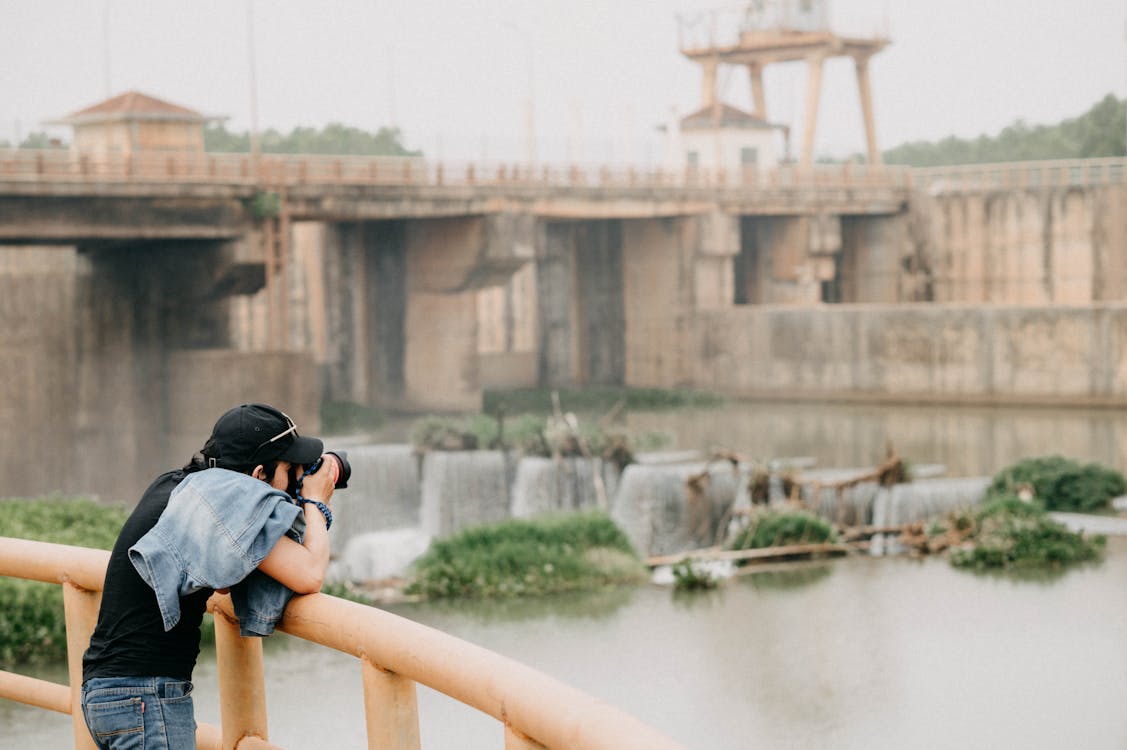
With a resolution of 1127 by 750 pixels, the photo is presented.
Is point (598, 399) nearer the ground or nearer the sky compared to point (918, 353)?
nearer the ground

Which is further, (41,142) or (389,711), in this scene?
(41,142)

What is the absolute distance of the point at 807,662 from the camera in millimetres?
15438

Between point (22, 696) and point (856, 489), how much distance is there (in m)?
20.8

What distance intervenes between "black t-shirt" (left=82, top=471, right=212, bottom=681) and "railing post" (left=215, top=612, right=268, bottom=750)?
0.08 m

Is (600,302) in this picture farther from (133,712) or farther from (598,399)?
(133,712)

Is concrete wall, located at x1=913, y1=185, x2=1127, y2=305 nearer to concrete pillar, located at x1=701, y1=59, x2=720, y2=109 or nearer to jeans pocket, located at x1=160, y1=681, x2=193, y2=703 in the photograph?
concrete pillar, located at x1=701, y1=59, x2=720, y2=109

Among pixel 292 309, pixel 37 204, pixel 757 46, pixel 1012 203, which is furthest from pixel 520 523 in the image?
pixel 757 46

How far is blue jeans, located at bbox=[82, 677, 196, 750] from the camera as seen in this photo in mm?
3762

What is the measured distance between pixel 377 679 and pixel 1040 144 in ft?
299

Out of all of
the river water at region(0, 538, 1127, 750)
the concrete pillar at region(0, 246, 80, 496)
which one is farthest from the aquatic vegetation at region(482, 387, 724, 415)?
the river water at region(0, 538, 1127, 750)

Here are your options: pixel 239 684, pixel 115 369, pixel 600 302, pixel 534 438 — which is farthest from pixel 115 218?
pixel 239 684

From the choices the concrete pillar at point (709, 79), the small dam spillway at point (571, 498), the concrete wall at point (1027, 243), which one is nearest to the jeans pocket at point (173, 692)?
the small dam spillway at point (571, 498)

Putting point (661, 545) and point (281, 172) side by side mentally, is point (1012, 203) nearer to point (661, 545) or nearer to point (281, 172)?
point (281, 172)

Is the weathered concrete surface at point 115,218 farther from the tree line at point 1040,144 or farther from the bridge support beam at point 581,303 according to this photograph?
the tree line at point 1040,144
